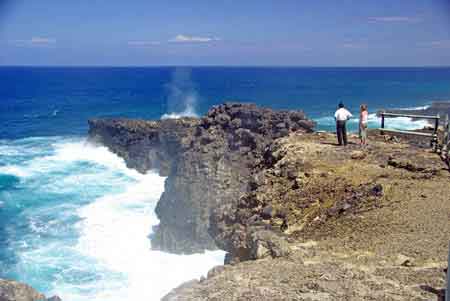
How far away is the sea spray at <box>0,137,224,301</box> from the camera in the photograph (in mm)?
25984

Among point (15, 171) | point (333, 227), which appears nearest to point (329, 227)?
point (333, 227)

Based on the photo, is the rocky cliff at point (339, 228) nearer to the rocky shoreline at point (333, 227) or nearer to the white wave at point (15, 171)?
the rocky shoreline at point (333, 227)

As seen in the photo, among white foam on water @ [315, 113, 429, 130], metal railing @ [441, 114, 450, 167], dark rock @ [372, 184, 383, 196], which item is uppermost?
metal railing @ [441, 114, 450, 167]

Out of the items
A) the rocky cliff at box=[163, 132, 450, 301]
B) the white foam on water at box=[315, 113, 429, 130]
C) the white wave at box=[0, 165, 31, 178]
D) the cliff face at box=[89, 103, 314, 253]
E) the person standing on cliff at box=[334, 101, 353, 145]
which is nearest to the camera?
the rocky cliff at box=[163, 132, 450, 301]

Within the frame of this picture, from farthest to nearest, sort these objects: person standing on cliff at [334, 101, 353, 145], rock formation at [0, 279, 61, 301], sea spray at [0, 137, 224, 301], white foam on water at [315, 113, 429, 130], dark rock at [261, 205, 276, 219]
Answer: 1. white foam on water at [315, 113, 429, 130]
2. sea spray at [0, 137, 224, 301]
3. person standing on cliff at [334, 101, 353, 145]
4. dark rock at [261, 205, 276, 219]
5. rock formation at [0, 279, 61, 301]

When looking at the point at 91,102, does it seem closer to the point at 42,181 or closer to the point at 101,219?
the point at 42,181

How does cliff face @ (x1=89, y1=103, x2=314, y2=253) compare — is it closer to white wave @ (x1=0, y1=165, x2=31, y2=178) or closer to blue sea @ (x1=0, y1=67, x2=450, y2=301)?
blue sea @ (x1=0, y1=67, x2=450, y2=301)

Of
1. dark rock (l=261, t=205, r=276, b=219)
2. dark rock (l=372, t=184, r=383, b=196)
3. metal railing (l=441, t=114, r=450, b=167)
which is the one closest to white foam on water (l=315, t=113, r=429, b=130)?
metal railing (l=441, t=114, r=450, b=167)

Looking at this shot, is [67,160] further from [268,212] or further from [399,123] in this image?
[268,212]

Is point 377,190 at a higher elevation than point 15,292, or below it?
higher

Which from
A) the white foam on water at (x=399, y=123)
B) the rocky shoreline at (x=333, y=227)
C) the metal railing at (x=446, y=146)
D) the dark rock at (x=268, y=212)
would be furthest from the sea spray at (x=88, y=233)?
the white foam on water at (x=399, y=123)

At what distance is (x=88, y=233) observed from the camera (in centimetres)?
3372

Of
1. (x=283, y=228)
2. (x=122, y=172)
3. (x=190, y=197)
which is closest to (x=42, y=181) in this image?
(x=122, y=172)

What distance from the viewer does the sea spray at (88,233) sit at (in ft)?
85.3
